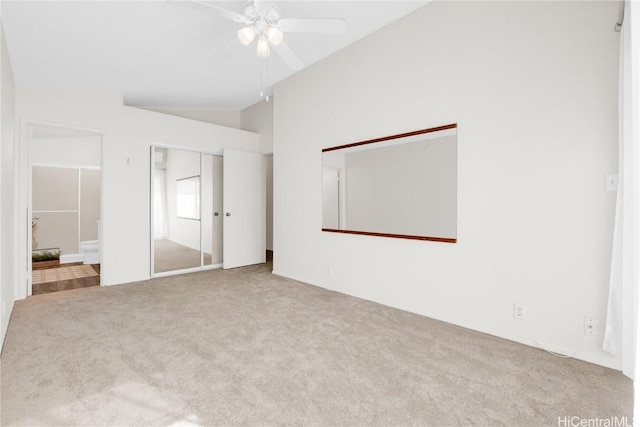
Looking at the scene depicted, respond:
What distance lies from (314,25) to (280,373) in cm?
250

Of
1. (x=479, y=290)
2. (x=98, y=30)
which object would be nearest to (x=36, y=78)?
(x=98, y=30)

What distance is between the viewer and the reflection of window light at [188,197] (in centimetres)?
499

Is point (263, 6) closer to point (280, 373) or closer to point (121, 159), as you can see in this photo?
point (280, 373)

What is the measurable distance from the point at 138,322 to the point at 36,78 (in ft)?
9.98

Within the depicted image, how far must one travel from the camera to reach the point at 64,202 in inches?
240

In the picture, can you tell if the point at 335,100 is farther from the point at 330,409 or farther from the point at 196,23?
the point at 330,409

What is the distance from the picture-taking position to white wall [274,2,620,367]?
6.68 ft

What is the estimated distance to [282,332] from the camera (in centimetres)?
253

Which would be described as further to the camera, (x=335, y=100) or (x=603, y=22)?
(x=335, y=100)

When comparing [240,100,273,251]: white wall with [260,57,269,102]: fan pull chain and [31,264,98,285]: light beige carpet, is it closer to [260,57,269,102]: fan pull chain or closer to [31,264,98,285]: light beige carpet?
[260,57,269,102]: fan pull chain

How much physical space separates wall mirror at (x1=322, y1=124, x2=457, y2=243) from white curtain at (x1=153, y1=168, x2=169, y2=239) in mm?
2718

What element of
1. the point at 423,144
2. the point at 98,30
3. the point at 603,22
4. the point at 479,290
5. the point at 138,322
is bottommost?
the point at 138,322

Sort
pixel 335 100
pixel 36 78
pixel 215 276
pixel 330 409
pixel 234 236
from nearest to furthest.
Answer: pixel 330 409
pixel 36 78
pixel 335 100
pixel 215 276
pixel 234 236

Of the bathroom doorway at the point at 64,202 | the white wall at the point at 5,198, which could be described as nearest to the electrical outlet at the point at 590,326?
the white wall at the point at 5,198
